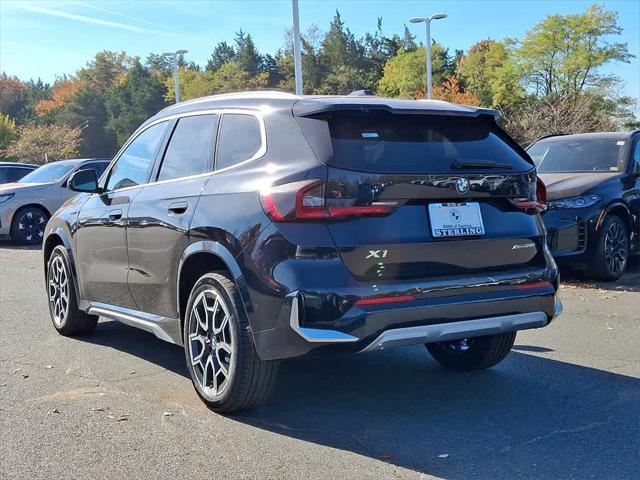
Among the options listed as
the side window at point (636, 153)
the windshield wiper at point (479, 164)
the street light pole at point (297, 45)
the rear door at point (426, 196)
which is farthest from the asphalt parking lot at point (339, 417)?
the street light pole at point (297, 45)

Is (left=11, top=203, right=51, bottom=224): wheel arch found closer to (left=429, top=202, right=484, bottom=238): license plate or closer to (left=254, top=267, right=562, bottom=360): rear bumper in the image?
(left=254, top=267, right=562, bottom=360): rear bumper

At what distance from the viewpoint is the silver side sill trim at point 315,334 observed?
12.1 ft

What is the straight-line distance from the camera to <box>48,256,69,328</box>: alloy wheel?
6355mm

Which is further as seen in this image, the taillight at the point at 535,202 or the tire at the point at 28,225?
the tire at the point at 28,225

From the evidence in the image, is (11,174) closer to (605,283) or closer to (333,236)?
(605,283)

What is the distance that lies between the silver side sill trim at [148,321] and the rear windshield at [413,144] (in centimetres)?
166

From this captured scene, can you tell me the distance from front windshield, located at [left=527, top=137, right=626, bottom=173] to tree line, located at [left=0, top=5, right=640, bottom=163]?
2466cm

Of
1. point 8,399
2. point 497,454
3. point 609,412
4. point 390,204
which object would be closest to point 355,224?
point 390,204

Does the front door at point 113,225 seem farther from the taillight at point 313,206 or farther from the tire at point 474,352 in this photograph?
the tire at point 474,352

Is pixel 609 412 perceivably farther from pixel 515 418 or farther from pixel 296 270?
pixel 296 270

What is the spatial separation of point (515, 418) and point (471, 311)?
0.74 meters

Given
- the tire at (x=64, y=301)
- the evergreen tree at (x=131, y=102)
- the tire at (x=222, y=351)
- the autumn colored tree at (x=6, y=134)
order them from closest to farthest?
the tire at (x=222, y=351) < the tire at (x=64, y=301) < the autumn colored tree at (x=6, y=134) < the evergreen tree at (x=131, y=102)

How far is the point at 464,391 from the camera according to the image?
476 centimetres

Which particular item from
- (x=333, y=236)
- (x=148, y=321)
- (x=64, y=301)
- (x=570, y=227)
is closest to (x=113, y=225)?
(x=148, y=321)
